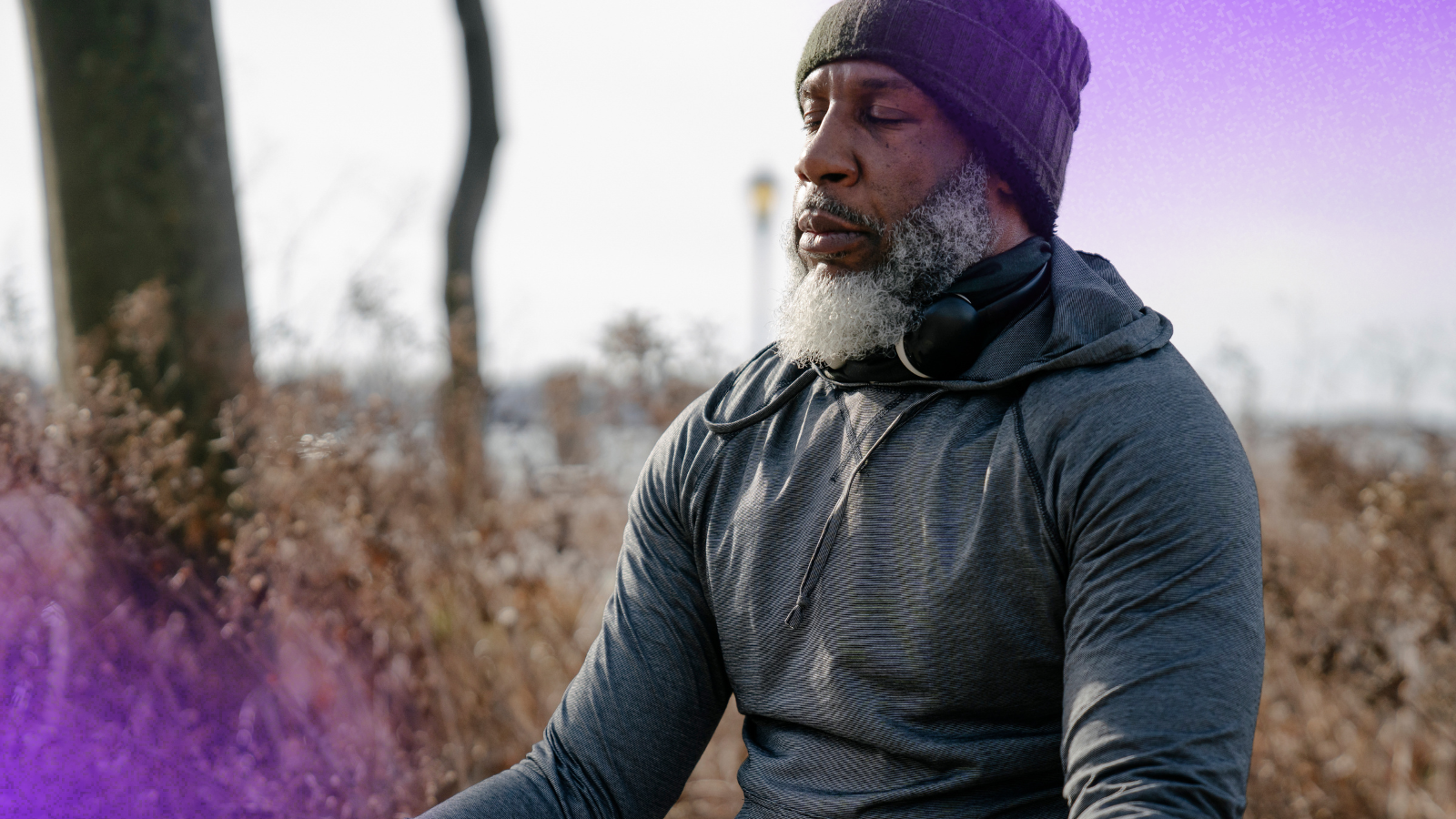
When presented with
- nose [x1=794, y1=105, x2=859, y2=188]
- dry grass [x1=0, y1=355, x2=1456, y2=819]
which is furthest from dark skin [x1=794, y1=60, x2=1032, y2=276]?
dry grass [x1=0, y1=355, x2=1456, y2=819]

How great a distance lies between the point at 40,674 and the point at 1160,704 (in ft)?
9.86

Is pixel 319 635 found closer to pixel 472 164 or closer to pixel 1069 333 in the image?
pixel 1069 333

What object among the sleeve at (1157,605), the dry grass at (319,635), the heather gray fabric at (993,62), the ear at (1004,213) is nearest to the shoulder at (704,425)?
the ear at (1004,213)

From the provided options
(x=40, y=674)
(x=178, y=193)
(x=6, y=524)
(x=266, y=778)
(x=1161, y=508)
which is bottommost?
(x=266, y=778)

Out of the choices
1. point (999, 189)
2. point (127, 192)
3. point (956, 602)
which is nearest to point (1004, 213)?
point (999, 189)

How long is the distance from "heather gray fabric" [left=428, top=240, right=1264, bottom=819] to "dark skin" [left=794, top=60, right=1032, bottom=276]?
260 millimetres

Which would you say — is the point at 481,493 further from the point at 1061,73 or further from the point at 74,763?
the point at 1061,73

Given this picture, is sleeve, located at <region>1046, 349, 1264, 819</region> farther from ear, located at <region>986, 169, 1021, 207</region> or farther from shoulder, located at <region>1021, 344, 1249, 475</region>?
ear, located at <region>986, 169, 1021, 207</region>

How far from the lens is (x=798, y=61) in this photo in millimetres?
1996

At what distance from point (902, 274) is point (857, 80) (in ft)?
1.20

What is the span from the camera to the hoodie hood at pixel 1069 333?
1457 mm

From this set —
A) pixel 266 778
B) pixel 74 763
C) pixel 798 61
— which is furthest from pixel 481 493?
pixel 798 61

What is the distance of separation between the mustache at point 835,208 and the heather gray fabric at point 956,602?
0.31 metres

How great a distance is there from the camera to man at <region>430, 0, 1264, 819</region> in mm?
1274
